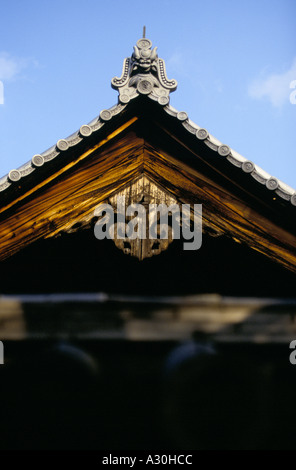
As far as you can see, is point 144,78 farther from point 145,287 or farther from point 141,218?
point 145,287

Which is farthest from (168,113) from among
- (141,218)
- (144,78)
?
(141,218)

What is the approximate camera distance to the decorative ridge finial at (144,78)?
13.4 feet

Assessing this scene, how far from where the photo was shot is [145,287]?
436 centimetres

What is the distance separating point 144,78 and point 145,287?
6.88 feet

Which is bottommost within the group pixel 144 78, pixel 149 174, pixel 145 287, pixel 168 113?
pixel 145 287

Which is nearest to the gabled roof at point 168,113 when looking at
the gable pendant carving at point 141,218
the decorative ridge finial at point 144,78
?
the decorative ridge finial at point 144,78

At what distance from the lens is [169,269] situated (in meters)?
4.37

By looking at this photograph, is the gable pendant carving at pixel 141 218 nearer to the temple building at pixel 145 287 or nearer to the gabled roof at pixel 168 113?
the temple building at pixel 145 287

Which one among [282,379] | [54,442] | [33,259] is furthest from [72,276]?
[282,379]

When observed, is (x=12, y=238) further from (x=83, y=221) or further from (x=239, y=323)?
(x=239, y=323)

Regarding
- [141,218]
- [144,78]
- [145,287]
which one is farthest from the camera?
[145,287]

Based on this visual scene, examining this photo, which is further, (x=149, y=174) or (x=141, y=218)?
(x=149, y=174)

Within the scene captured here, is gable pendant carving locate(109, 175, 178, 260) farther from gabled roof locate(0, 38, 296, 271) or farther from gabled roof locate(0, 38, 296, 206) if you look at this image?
gabled roof locate(0, 38, 296, 206)

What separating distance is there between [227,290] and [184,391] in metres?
1.18
